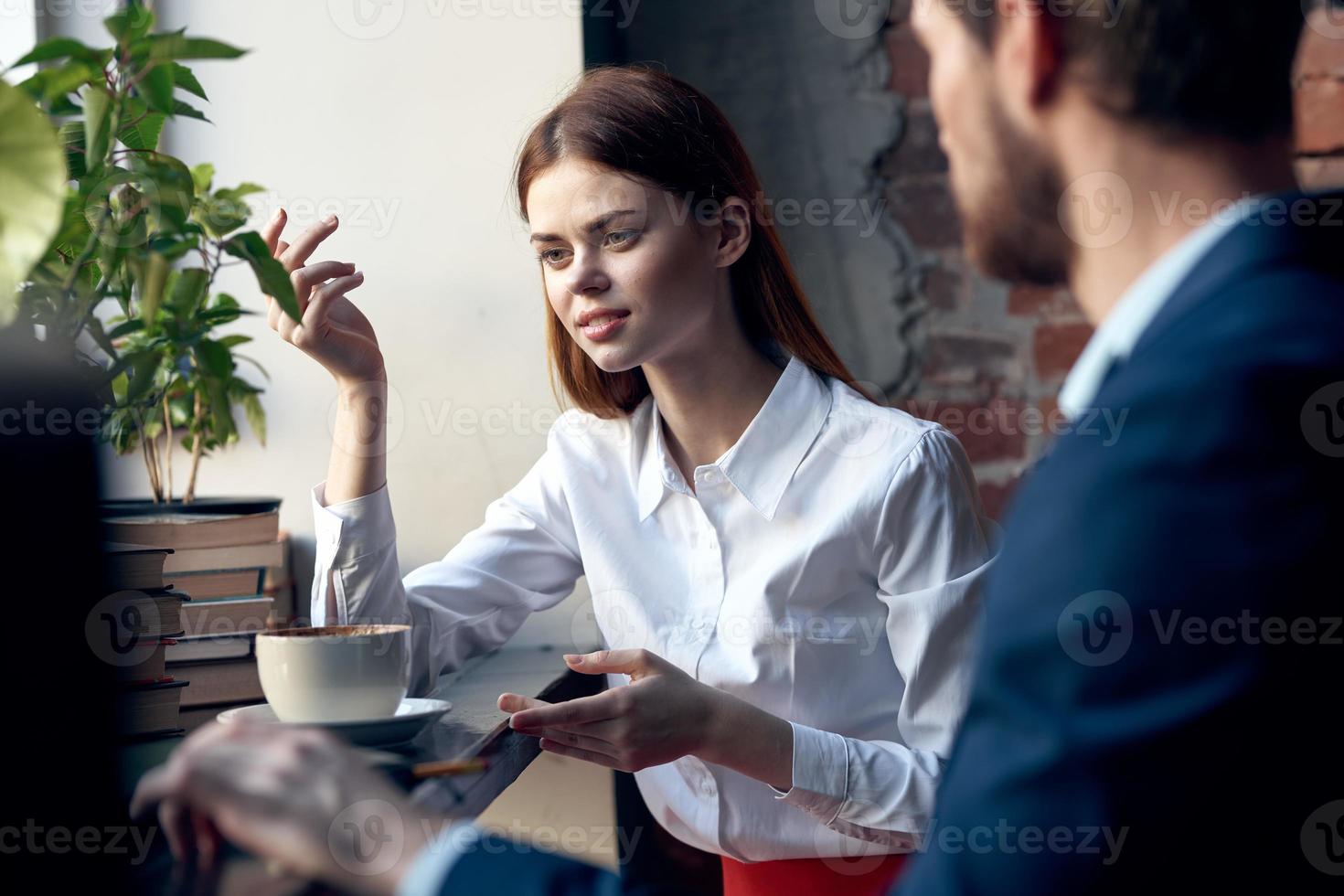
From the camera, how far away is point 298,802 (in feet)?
1.58

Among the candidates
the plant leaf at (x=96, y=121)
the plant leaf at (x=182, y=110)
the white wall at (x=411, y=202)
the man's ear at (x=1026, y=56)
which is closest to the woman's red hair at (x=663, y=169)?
the white wall at (x=411, y=202)

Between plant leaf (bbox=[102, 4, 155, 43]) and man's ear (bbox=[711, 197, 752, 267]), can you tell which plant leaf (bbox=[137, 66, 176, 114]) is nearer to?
plant leaf (bbox=[102, 4, 155, 43])

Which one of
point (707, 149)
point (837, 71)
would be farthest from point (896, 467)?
point (837, 71)

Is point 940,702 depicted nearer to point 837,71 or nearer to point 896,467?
point 896,467

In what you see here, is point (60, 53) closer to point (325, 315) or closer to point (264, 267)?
Result: point (264, 267)

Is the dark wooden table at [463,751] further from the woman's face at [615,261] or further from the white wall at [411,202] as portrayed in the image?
the woman's face at [615,261]

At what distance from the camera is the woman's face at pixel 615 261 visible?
1.12 meters

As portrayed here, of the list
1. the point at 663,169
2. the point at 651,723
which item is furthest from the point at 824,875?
the point at 663,169

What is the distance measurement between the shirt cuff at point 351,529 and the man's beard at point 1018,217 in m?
0.69

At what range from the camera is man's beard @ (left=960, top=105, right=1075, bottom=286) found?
0.57 m

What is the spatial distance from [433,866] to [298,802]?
6cm

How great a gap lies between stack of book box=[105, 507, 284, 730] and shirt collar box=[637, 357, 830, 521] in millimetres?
399

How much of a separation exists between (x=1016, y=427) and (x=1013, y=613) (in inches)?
48.8

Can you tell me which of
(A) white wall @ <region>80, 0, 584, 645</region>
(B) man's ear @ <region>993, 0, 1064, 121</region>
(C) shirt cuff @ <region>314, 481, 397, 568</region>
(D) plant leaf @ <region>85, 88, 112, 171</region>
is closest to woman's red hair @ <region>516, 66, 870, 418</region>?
(A) white wall @ <region>80, 0, 584, 645</region>
